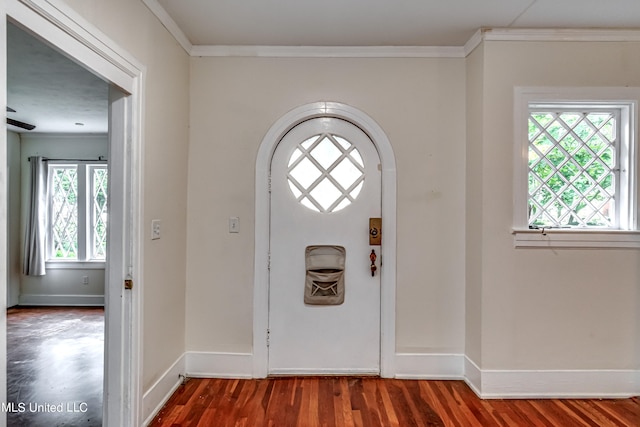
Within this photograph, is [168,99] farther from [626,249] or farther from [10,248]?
[10,248]

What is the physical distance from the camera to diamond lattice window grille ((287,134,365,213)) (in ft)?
8.75

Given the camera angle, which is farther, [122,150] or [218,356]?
[218,356]

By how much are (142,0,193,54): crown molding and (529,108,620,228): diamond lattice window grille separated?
2494mm

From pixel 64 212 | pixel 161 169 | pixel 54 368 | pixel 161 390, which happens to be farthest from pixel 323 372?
pixel 64 212

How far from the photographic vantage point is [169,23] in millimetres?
2262

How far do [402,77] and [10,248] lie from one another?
5.67m

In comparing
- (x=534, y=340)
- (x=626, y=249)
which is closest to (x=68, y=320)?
(x=534, y=340)

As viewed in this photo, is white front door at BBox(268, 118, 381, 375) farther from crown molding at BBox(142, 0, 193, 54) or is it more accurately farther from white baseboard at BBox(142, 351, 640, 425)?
crown molding at BBox(142, 0, 193, 54)

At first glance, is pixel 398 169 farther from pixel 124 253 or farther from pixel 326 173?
pixel 124 253

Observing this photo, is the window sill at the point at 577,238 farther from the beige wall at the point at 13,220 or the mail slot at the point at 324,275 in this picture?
the beige wall at the point at 13,220

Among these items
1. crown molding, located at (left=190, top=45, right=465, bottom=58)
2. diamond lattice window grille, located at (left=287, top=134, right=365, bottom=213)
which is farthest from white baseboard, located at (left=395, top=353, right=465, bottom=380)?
crown molding, located at (left=190, top=45, right=465, bottom=58)

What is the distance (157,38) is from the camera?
2.15m

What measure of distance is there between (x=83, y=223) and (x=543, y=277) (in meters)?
5.65

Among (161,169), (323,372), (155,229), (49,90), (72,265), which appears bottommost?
(323,372)
